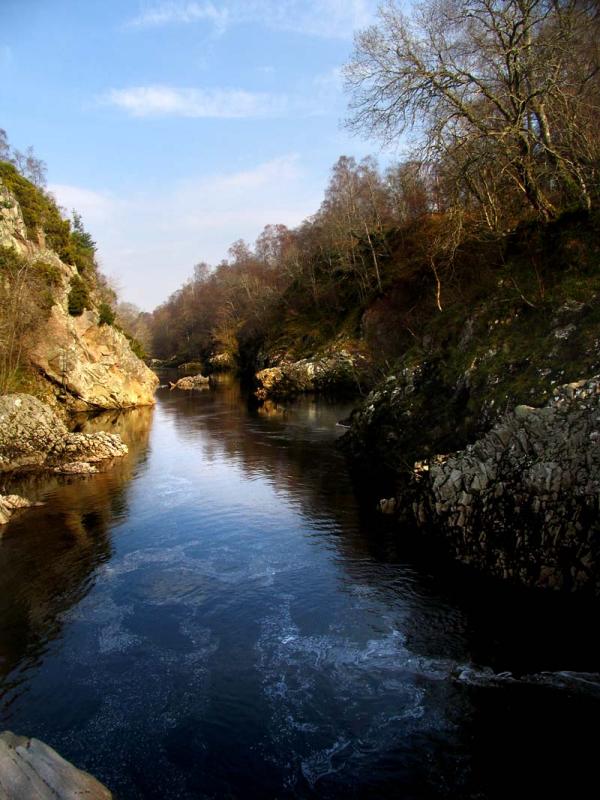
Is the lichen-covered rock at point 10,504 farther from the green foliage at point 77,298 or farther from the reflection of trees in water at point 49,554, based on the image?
the green foliage at point 77,298

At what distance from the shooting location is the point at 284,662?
1155 cm

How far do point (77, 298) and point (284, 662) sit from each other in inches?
1833

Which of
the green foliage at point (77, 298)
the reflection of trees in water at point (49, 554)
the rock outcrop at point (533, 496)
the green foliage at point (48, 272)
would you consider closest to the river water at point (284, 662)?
the reflection of trees in water at point (49, 554)

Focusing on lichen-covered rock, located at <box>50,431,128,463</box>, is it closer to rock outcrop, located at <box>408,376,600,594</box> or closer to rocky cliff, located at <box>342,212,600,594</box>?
rocky cliff, located at <box>342,212,600,594</box>

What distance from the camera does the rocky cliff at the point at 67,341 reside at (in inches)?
1746

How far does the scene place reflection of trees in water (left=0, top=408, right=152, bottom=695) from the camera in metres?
12.8

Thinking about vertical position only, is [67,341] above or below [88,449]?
above

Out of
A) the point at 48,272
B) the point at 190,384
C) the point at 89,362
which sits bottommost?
the point at 190,384

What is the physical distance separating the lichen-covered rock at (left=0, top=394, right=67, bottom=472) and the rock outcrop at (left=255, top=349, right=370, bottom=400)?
31.3 meters

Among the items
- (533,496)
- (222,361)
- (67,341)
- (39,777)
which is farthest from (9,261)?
(222,361)

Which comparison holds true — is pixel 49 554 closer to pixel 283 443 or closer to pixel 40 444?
pixel 40 444

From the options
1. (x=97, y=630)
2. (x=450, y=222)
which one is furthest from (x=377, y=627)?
(x=450, y=222)

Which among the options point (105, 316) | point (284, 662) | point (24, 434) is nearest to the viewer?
point (284, 662)

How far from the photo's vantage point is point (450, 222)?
82.1ft
